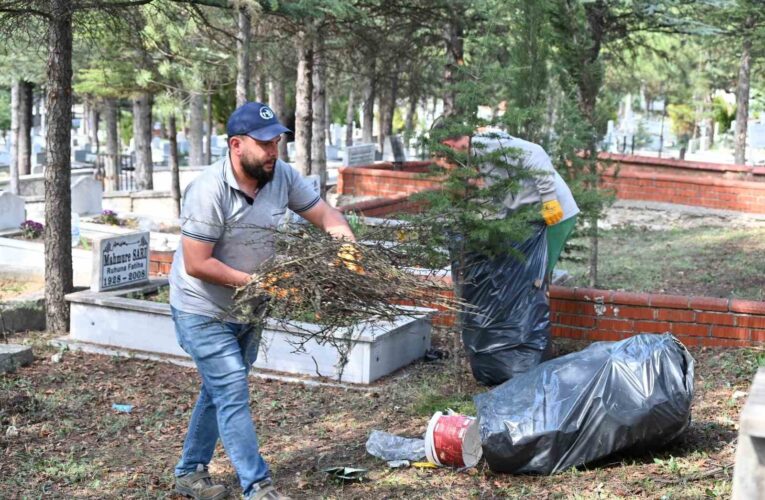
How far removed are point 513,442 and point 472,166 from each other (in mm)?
1953

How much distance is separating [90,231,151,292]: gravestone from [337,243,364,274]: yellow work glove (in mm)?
4033

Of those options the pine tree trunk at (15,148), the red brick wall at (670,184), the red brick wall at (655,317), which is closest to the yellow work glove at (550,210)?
the red brick wall at (655,317)

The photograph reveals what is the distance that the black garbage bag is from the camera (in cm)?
610

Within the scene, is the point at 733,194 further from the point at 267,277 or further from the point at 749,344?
the point at 267,277

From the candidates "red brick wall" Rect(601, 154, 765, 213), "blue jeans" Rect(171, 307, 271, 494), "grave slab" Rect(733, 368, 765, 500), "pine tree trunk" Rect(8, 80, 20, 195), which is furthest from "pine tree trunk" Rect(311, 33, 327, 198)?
"grave slab" Rect(733, 368, 765, 500)

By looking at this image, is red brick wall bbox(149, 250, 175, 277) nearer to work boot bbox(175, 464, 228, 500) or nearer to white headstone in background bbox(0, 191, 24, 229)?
white headstone in background bbox(0, 191, 24, 229)

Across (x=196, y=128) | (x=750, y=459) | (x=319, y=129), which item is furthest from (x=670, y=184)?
(x=750, y=459)

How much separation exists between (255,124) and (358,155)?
15.9m

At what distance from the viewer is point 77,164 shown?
3547cm

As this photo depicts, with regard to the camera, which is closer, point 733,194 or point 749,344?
point 749,344

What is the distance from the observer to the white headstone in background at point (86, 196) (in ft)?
49.5

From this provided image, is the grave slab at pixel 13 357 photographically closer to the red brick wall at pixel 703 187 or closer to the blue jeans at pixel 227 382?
the blue jeans at pixel 227 382

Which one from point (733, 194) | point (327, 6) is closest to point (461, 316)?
point (327, 6)

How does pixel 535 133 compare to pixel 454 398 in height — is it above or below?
above
